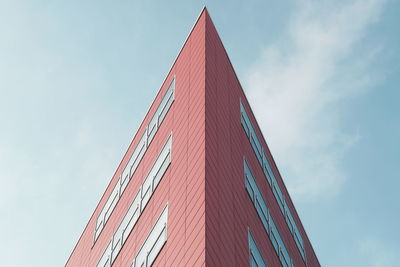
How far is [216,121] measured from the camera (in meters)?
27.8

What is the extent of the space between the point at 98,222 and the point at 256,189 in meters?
10.2

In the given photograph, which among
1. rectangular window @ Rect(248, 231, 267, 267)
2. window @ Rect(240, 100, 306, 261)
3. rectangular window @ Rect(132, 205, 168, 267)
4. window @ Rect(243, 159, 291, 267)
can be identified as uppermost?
window @ Rect(240, 100, 306, 261)

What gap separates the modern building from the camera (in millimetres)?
23609

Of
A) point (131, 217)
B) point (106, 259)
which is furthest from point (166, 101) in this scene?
point (106, 259)

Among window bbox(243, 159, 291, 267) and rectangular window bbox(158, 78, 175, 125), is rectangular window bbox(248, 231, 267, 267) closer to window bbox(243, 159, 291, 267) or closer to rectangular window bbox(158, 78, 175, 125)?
window bbox(243, 159, 291, 267)

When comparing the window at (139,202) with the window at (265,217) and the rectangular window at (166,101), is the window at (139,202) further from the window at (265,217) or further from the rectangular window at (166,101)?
the window at (265,217)

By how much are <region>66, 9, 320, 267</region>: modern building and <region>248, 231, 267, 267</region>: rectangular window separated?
2.2 inches

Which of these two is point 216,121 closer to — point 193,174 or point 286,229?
point 193,174

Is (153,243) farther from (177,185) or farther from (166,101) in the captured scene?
(166,101)

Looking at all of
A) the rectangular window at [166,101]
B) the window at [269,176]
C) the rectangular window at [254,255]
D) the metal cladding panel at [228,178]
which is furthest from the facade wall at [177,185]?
the window at [269,176]

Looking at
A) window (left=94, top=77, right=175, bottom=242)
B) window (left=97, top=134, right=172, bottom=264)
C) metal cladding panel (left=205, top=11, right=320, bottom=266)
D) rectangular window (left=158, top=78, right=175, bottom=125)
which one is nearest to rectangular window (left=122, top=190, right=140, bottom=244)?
window (left=97, top=134, right=172, bottom=264)

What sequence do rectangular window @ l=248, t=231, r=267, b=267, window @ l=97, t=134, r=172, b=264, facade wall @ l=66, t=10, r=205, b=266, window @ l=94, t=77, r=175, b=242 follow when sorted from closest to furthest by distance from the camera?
facade wall @ l=66, t=10, r=205, b=266
rectangular window @ l=248, t=231, r=267, b=267
window @ l=97, t=134, r=172, b=264
window @ l=94, t=77, r=175, b=242

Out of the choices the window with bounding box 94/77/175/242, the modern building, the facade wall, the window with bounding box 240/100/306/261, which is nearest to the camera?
the facade wall

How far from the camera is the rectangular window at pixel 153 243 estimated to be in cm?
2505
